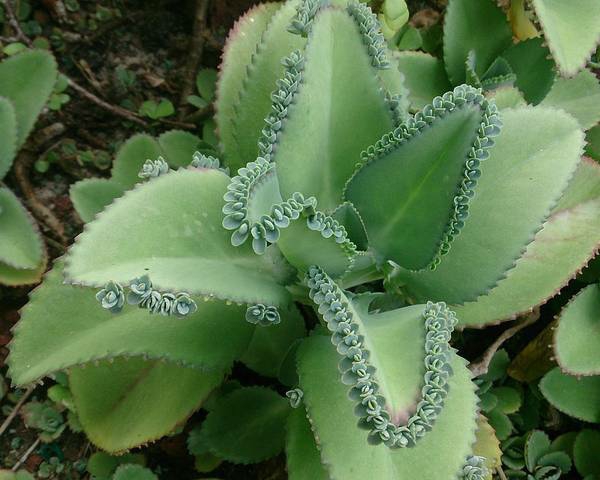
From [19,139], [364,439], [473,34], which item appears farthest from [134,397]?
[473,34]

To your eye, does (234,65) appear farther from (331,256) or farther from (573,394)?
(573,394)

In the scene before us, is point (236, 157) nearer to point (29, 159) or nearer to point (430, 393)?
point (430, 393)

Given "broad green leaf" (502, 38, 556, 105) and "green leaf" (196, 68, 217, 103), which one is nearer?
"broad green leaf" (502, 38, 556, 105)

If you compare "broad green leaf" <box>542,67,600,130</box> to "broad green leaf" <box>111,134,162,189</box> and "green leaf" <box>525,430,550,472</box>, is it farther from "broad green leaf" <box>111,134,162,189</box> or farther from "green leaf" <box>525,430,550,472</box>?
"broad green leaf" <box>111,134,162,189</box>

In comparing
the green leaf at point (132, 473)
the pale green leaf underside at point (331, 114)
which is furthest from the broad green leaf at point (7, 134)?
the pale green leaf underside at point (331, 114)

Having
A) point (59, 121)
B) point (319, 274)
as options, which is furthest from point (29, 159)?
point (319, 274)

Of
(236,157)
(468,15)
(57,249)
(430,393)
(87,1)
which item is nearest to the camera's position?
(430,393)

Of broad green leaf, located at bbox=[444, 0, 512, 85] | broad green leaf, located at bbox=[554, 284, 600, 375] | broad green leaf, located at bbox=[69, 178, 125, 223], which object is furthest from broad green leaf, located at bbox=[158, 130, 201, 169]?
broad green leaf, located at bbox=[554, 284, 600, 375]
